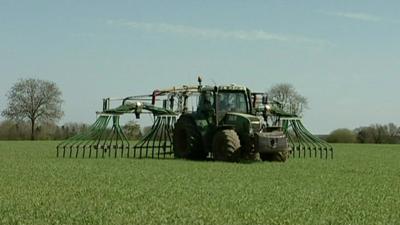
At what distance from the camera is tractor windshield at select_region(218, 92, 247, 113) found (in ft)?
71.5

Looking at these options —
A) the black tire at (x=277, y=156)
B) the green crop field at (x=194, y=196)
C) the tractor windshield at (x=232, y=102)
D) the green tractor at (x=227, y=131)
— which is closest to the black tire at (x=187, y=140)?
the green tractor at (x=227, y=131)

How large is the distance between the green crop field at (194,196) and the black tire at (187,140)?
5.08 meters

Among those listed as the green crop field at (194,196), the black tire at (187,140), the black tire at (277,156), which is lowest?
the green crop field at (194,196)

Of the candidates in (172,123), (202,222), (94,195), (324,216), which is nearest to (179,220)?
(202,222)

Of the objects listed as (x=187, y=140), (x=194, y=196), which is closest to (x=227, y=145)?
(x=187, y=140)

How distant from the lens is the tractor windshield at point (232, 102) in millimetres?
21797

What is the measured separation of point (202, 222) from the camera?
8164 mm

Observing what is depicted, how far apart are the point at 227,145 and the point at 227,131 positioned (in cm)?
47

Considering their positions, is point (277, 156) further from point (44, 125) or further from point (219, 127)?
point (44, 125)

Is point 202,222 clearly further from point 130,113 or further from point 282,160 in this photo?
point 130,113

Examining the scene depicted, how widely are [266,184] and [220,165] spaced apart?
5633 mm

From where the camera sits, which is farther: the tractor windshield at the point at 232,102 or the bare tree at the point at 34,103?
the bare tree at the point at 34,103

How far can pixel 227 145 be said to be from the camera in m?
20.5

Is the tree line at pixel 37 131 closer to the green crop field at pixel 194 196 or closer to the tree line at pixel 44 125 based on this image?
the tree line at pixel 44 125
